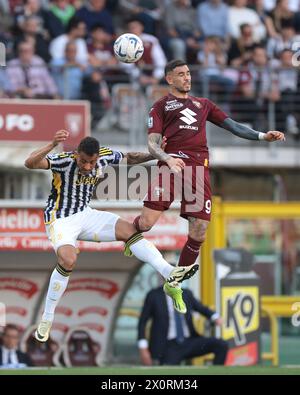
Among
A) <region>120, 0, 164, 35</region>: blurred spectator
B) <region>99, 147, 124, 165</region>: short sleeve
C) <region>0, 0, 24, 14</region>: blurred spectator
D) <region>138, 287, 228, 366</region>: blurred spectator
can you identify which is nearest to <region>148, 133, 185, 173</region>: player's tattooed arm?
<region>99, 147, 124, 165</region>: short sleeve

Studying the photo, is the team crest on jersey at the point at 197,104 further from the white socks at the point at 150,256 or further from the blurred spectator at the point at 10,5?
the blurred spectator at the point at 10,5

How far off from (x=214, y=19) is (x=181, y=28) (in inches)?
26.2

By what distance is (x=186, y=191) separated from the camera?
592 inches

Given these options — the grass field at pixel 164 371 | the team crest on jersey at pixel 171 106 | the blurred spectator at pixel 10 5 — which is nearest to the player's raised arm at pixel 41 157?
the team crest on jersey at pixel 171 106

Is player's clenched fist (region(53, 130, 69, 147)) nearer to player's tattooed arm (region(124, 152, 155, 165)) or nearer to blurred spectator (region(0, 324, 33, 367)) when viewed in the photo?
player's tattooed arm (region(124, 152, 155, 165))

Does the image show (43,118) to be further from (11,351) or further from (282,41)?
(282,41)

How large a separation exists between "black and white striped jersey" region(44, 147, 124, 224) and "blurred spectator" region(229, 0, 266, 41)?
9.65 m

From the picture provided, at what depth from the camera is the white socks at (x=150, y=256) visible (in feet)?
49.4

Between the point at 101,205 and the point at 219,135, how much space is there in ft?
15.7

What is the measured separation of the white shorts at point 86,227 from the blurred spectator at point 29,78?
6584 mm

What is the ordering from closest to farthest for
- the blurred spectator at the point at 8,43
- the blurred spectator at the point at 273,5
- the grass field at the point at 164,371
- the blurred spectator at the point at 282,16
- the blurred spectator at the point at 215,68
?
the grass field at the point at 164,371
the blurred spectator at the point at 8,43
the blurred spectator at the point at 215,68
the blurred spectator at the point at 282,16
the blurred spectator at the point at 273,5

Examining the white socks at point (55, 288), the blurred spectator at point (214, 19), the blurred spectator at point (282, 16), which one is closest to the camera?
the white socks at point (55, 288)

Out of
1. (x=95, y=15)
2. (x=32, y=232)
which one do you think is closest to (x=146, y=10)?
(x=95, y=15)

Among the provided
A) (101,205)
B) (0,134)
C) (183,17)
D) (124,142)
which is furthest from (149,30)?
(101,205)
